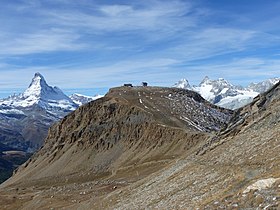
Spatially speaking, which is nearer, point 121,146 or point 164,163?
point 164,163

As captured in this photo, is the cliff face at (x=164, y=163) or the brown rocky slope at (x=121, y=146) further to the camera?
the brown rocky slope at (x=121, y=146)

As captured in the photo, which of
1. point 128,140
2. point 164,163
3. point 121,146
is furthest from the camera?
point 128,140

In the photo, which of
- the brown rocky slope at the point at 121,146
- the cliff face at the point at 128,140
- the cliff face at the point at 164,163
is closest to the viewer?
the cliff face at the point at 164,163

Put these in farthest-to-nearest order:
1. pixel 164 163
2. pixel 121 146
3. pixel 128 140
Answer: pixel 128 140 < pixel 121 146 < pixel 164 163

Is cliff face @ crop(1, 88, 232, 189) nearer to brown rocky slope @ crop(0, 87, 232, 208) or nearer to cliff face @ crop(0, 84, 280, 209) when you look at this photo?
brown rocky slope @ crop(0, 87, 232, 208)

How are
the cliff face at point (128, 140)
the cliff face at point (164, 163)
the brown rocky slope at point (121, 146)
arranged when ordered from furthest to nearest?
the cliff face at point (128, 140) < the brown rocky slope at point (121, 146) < the cliff face at point (164, 163)

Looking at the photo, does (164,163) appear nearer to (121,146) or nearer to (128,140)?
(128,140)

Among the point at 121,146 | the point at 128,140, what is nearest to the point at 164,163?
the point at 128,140

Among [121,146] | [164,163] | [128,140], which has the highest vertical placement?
[128,140]

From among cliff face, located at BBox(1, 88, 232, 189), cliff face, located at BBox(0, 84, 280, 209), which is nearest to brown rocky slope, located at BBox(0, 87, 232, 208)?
cliff face, located at BBox(1, 88, 232, 189)

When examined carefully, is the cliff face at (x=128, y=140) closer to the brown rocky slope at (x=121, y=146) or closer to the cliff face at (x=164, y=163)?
the brown rocky slope at (x=121, y=146)

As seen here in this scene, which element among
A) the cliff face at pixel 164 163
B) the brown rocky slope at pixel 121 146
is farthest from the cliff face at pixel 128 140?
the cliff face at pixel 164 163

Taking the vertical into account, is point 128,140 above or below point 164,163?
above

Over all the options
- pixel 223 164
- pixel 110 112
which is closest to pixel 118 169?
pixel 110 112
